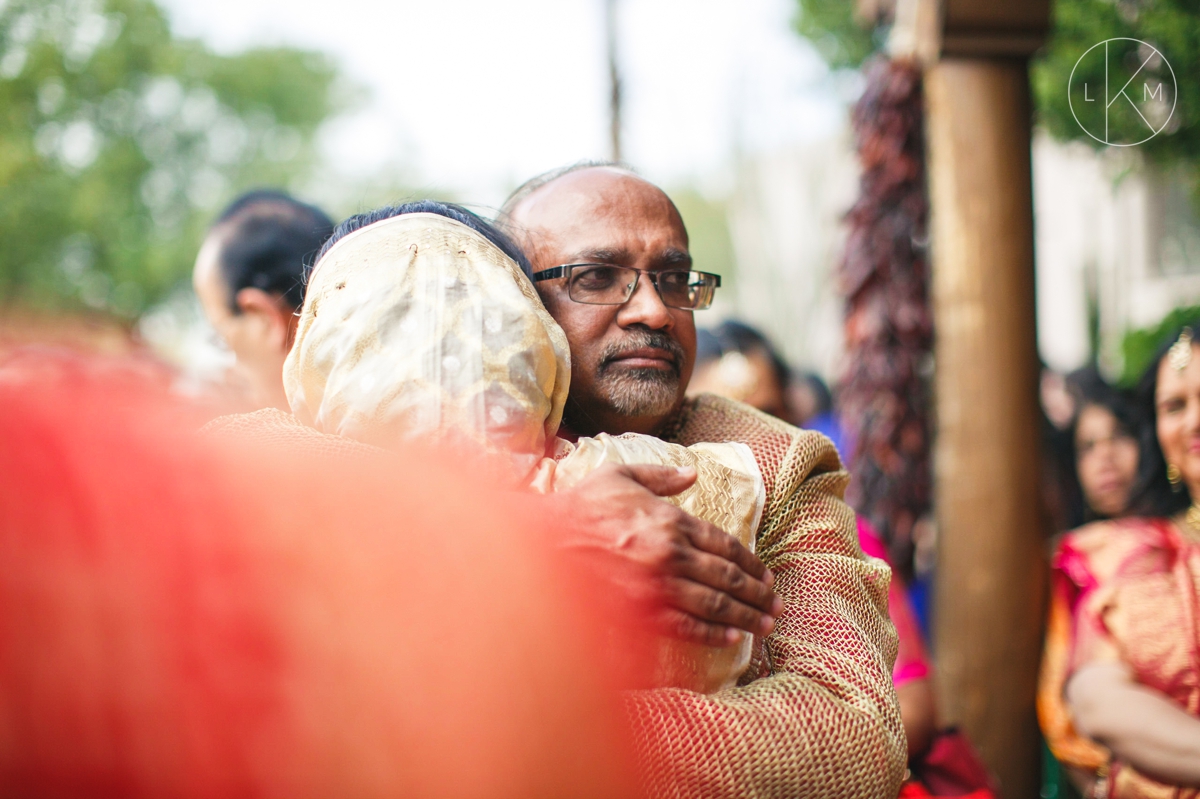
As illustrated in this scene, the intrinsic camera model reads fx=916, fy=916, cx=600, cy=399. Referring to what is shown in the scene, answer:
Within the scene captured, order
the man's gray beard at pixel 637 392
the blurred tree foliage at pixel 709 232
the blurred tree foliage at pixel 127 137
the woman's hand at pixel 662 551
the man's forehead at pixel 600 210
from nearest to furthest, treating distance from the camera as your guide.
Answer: the woman's hand at pixel 662 551 < the man's gray beard at pixel 637 392 < the man's forehead at pixel 600 210 < the blurred tree foliage at pixel 127 137 < the blurred tree foliage at pixel 709 232

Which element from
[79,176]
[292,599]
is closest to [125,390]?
[292,599]

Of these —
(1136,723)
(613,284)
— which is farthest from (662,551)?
(1136,723)

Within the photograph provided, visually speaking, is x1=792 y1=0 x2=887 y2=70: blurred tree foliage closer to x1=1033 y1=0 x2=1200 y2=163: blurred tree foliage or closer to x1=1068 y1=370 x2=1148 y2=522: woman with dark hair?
x1=1033 y1=0 x2=1200 y2=163: blurred tree foliage

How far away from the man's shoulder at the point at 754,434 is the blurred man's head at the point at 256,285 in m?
1.51

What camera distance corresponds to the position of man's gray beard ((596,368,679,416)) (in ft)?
5.78

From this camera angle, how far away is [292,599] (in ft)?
2.50

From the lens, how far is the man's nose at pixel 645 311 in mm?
1806

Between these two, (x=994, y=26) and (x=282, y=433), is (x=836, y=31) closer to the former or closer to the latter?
(x=994, y=26)

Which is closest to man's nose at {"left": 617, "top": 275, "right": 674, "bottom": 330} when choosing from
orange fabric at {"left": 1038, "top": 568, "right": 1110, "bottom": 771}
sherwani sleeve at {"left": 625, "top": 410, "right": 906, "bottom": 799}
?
sherwani sleeve at {"left": 625, "top": 410, "right": 906, "bottom": 799}

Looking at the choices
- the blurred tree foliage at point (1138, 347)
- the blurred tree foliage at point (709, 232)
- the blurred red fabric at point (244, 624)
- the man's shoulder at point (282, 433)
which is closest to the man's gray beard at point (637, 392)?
the man's shoulder at point (282, 433)

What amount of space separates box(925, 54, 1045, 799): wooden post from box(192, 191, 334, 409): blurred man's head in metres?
2.62

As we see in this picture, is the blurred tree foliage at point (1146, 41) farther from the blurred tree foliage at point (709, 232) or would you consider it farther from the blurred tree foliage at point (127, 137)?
the blurred tree foliage at point (709, 232)

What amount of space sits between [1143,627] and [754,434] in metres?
2.00

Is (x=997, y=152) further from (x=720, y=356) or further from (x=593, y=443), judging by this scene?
(x=593, y=443)
